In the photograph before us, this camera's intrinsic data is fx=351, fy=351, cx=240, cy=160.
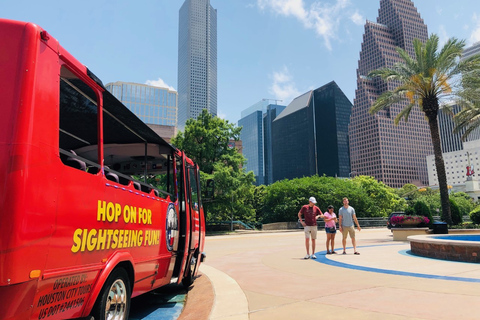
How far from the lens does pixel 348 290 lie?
20.4 ft

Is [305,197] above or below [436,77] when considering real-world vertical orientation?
below

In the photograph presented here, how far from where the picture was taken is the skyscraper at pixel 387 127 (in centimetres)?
14400

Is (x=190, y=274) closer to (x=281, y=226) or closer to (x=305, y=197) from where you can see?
(x=281, y=226)

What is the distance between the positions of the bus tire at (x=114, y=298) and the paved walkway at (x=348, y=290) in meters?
1.34

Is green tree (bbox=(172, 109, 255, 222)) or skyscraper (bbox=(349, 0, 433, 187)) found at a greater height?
skyscraper (bbox=(349, 0, 433, 187))

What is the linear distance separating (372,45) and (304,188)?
124301 millimetres

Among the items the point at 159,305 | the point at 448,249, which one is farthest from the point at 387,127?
the point at 159,305

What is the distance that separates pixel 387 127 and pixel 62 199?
157080 mm

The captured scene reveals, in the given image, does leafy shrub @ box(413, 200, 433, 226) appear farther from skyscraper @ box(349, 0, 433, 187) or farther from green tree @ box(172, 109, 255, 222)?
skyscraper @ box(349, 0, 433, 187)

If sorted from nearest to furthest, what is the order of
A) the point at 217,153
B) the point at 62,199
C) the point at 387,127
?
the point at 62,199 → the point at 217,153 → the point at 387,127

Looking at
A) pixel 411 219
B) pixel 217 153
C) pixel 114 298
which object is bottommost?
pixel 114 298

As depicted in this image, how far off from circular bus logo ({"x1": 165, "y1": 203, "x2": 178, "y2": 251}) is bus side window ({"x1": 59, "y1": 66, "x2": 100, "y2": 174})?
1.77 meters

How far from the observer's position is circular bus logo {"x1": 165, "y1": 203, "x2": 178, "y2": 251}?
5.86m

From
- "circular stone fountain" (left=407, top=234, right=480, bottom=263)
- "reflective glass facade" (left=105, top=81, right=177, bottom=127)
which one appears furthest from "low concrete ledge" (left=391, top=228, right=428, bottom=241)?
"reflective glass facade" (left=105, top=81, right=177, bottom=127)
